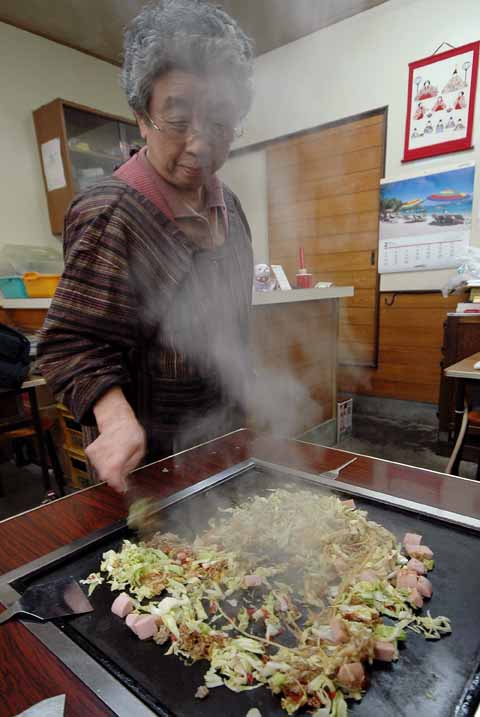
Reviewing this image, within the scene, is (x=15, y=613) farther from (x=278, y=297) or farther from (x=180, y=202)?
(x=278, y=297)

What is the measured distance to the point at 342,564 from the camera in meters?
0.87

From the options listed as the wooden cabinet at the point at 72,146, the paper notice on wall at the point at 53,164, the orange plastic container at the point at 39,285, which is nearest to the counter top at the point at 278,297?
the orange plastic container at the point at 39,285

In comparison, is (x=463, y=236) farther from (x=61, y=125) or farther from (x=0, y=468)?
(x=0, y=468)

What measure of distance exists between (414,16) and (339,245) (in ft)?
6.39

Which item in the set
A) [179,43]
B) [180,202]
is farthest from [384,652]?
[179,43]

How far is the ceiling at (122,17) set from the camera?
100cm

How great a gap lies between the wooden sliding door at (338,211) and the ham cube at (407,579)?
1596mm

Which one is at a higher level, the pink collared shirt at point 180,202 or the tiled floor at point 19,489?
the pink collared shirt at point 180,202

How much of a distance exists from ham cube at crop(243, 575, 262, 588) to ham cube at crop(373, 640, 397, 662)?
259 mm

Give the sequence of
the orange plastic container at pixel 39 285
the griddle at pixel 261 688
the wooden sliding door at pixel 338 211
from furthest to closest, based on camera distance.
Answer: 1. the orange plastic container at pixel 39 285
2. the wooden sliding door at pixel 338 211
3. the griddle at pixel 261 688

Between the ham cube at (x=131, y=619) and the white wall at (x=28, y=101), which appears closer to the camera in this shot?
the ham cube at (x=131, y=619)

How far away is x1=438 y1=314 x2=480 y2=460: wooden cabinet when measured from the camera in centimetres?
312

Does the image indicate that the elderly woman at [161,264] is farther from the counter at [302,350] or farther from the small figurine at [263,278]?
the small figurine at [263,278]

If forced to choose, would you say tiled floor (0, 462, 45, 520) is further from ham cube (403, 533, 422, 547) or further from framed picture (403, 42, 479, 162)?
framed picture (403, 42, 479, 162)
